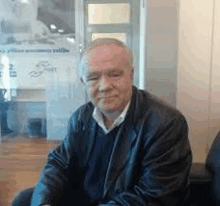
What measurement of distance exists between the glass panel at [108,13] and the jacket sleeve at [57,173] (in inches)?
32.6

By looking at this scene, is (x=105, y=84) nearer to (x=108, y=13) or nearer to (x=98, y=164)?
(x=98, y=164)

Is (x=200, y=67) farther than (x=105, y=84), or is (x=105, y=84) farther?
(x=200, y=67)

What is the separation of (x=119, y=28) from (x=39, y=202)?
48.5 inches

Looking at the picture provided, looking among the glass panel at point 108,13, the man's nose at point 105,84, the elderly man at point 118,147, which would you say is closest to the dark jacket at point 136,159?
the elderly man at point 118,147

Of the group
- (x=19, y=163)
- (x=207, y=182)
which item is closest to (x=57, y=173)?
(x=207, y=182)

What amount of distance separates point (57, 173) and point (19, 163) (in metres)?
1.10

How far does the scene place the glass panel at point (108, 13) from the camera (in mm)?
1712

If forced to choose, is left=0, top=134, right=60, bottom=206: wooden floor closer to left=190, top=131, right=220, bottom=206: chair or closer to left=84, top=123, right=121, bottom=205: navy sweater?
left=84, top=123, right=121, bottom=205: navy sweater

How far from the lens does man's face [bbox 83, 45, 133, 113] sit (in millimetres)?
1028

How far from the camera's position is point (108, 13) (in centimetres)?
172

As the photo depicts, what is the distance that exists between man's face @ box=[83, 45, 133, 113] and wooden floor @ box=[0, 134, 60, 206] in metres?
1.15

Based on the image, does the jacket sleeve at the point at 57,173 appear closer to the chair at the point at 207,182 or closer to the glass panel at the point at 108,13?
the chair at the point at 207,182

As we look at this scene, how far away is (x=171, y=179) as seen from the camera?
0.97 metres

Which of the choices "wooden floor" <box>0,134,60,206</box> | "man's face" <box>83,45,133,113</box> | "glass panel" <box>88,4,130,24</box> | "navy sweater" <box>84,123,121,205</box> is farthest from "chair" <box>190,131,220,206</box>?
"wooden floor" <box>0,134,60,206</box>
